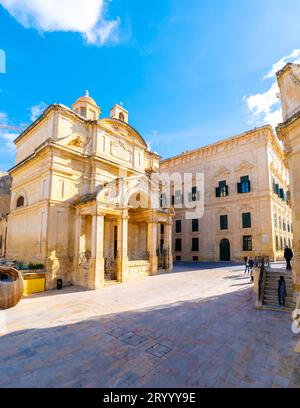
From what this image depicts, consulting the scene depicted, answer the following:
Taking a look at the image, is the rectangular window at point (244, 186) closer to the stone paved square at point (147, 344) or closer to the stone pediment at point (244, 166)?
the stone pediment at point (244, 166)

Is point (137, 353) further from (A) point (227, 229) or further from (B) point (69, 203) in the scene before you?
(A) point (227, 229)

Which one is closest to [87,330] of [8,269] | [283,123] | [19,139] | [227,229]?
[8,269]

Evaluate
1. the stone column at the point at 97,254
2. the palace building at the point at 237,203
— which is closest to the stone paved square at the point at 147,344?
the stone column at the point at 97,254

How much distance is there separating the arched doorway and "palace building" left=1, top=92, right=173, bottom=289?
10.6m

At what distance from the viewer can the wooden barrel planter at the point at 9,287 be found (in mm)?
8469

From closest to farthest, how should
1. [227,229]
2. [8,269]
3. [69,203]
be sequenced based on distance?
1. [8,269]
2. [69,203]
3. [227,229]

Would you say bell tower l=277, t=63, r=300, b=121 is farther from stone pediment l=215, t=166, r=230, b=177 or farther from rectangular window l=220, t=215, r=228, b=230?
rectangular window l=220, t=215, r=228, b=230

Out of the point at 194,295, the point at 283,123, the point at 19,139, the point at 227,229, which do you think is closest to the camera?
the point at 283,123

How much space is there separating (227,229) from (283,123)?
1968 cm

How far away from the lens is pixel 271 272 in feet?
36.3

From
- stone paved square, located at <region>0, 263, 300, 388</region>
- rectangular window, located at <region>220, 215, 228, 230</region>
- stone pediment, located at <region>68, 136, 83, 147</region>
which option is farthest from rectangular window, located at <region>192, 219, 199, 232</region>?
stone paved square, located at <region>0, 263, 300, 388</region>

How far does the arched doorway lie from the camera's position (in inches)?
1075

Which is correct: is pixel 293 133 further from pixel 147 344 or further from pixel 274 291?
pixel 147 344

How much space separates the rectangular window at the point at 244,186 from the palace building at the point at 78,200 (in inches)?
492
